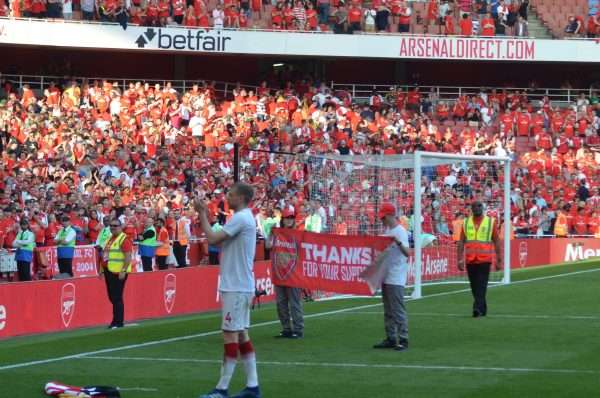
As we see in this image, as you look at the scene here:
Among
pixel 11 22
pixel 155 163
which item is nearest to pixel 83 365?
pixel 155 163

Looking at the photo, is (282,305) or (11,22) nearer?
(282,305)

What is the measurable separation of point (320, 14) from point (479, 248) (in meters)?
26.5

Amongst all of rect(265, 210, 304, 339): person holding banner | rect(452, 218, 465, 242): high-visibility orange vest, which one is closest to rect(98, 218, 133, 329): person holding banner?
rect(265, 210, 304, 339): person holding banner

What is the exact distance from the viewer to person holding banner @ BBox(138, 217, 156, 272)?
1017 inches

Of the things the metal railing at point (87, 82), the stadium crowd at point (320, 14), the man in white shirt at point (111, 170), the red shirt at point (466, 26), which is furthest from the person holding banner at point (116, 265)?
the red shirt at point (466, 26)

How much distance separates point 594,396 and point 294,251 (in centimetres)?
752

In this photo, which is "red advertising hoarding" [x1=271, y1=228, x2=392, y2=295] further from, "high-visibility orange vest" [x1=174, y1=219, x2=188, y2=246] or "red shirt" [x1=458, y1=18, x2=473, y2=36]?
"red shirt" [x1=458, y1=18, x2=473, y2=36]

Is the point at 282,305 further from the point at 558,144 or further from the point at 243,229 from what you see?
the point at 558,144

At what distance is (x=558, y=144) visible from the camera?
140 feet

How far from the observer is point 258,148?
35.4m

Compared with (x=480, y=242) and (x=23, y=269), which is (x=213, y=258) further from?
(x=480, y=242)

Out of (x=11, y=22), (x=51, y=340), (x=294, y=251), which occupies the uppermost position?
(x=11, y=22)

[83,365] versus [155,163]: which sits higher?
[155,163]

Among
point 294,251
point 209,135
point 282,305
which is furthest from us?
point 209,135
